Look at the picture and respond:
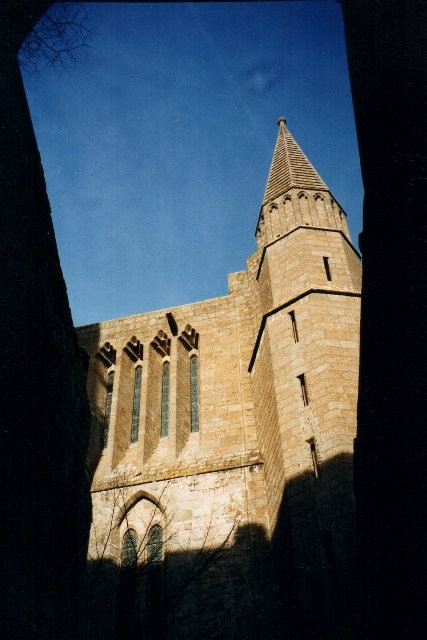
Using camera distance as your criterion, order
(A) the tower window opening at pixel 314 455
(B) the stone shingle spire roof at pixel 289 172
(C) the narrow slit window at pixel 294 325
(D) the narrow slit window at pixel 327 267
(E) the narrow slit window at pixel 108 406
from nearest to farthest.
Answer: (A) the tower window opening at pixel 314 455, (C) the narrow slit window at pixel 294 325, (D) the narrow slit window at pixel 327 267, (E) the narrow slit window at pixel 108 406, (B) the stone shingle spire roof at pixel 289 172

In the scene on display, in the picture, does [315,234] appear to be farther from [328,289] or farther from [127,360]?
[127,360]

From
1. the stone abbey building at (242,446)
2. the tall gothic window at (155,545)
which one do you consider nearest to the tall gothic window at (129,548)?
the stone abbey building at (242,446)

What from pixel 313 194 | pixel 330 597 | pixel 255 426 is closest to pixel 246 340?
pixel 255 426

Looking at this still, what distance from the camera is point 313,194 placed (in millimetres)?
13602

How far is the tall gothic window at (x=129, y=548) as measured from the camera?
1125cm

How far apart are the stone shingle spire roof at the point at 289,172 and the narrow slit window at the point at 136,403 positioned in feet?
17.9

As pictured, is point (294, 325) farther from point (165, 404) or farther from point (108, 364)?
point (108, 364)

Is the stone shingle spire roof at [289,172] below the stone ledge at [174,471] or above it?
above

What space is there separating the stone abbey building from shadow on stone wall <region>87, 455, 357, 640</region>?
0.09 ft

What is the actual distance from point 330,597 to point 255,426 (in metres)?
5.29

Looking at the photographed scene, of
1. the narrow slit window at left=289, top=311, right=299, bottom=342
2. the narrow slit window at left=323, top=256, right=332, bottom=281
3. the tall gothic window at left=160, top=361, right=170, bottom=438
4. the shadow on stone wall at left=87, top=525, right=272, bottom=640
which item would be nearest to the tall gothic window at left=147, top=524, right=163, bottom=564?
the shadow on stone wall at left=87, top=525, right=272, bottom=640

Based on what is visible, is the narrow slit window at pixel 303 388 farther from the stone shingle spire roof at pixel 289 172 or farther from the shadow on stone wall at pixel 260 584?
the stone shingle spire roof at pixel 289 172

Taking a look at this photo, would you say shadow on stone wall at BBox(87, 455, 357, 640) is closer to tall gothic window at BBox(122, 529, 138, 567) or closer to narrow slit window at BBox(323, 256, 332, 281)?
tall gothic window at BBox(122, 529, 138, 567)

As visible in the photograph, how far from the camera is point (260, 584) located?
978 cm
